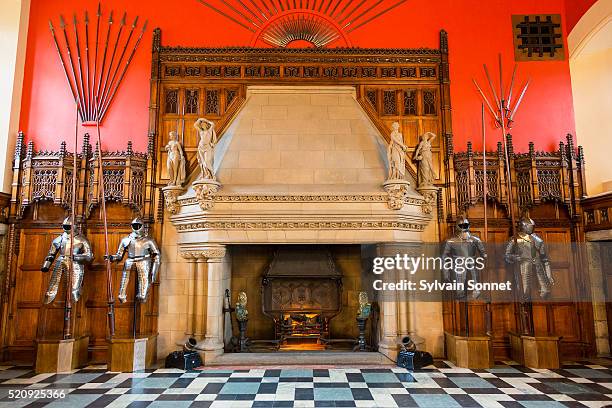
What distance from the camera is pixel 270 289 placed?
6582 millimetres

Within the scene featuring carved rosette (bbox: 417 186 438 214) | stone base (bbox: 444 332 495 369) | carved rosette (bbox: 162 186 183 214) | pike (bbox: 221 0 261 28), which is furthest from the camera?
pike (bbox: 221 0 261 28)

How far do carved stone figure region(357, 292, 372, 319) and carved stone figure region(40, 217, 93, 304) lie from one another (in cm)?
411

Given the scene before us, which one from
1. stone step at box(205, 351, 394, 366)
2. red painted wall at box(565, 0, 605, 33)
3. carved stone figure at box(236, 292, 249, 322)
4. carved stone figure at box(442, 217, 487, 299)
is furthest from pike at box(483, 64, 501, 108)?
carved stone figure at box(236, 292, 249, 322)

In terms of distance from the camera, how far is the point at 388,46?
7.03 meters

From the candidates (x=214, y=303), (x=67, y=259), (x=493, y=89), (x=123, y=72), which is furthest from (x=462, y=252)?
(x=123, y=72)

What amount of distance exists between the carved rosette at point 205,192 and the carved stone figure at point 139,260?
0.99m

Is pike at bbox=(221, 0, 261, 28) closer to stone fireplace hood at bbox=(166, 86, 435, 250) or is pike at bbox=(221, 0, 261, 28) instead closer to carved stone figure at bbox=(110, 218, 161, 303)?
stone fireplace hood at bbox=(166, 86, 435, 250)

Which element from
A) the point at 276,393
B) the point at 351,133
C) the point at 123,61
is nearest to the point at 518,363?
the point at 276,393

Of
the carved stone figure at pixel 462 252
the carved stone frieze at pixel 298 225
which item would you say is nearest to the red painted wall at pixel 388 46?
the carved stone figure at pixel 462 252

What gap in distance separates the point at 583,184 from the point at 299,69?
5177mm

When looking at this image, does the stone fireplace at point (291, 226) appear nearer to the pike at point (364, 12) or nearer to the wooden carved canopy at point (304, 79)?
the wooden carved canopy at point (304, 79)

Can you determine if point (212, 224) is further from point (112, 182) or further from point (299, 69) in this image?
point (299, 69)

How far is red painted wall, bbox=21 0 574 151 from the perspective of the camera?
6680 millimetres

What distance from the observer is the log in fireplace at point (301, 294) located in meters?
6.45
